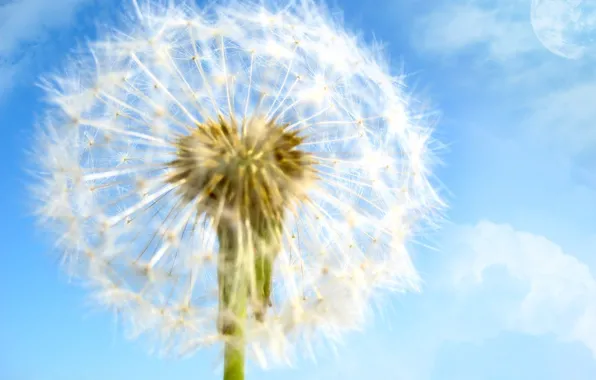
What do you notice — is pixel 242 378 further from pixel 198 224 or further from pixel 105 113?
pixel 105 113

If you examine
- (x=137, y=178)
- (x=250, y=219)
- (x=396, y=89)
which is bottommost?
(x=250, y=219)

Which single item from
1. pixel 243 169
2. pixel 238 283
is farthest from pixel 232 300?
pixel 243 169

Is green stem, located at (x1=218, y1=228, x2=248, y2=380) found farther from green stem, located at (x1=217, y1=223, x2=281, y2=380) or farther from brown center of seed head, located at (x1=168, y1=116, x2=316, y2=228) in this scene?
brown center of seed head, located at (x1=168, y1=116, x2=316, y2=228)

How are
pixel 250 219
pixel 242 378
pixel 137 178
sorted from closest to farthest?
1. pixel 242 378
2. pixel 250 219
3. pixel 137 178

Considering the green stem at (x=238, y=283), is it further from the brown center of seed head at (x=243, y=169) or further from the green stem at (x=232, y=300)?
the brown center of seed head at (x=243, y=169)

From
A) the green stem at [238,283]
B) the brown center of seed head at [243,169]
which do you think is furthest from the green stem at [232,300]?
the brown center of seed head at [243,169]

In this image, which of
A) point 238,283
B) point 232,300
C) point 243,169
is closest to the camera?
point 232,300

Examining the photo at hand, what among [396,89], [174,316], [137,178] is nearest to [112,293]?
[174,316]

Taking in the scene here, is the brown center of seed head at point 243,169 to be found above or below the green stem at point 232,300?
above

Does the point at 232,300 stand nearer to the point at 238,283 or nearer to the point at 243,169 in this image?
the point at 238,283
